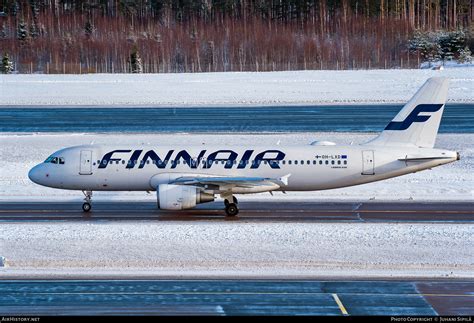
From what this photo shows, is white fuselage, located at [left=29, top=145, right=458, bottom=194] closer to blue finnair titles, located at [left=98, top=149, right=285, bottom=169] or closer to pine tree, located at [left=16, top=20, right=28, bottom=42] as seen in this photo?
blue finnair titles, located at [left=98, top=149, right=285, bottom=169]

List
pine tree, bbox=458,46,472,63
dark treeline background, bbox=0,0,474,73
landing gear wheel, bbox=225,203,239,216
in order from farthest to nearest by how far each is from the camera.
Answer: dark treeline background, bbox=0,0,474,73 → pine tree, bbox=458,46,472,63 → landing gear wheel, bbox=225,203,239,216

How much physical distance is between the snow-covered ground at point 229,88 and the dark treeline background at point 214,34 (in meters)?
15.1

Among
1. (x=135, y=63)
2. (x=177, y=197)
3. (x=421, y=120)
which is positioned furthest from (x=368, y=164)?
(x=135, y=63)

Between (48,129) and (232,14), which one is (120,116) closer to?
(48,129)

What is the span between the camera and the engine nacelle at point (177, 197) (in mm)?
40562

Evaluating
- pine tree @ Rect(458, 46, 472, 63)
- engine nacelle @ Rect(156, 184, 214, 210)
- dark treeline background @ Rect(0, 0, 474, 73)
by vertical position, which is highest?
dark treeline background @ Rect(0, 0, 474, 73)

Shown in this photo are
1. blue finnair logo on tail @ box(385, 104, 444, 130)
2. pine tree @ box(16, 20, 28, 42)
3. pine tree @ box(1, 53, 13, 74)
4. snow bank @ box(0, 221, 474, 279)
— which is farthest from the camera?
pine tree @ box(16, 20, 28, 42)

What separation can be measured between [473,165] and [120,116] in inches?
1356

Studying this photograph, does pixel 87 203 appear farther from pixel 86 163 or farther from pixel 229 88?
pixel 229 88

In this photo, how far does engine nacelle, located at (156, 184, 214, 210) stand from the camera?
40.6 metres

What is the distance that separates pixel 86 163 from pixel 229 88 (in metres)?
63.1

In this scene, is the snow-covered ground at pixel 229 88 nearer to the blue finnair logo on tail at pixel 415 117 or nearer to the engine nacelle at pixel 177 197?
the blue finnair logo on tail at pixel 415 117

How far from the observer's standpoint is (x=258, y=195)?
4750 centimetres

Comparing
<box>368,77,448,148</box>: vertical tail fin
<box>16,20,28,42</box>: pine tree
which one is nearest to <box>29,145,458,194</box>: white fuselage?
<box>368,77,448,148</box>: vertical tail fin
